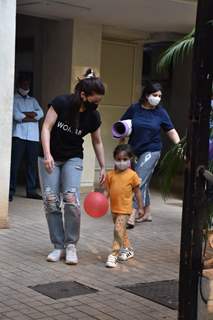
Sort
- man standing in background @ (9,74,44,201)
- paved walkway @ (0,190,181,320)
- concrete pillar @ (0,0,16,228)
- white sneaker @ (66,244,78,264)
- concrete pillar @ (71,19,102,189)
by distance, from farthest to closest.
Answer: concrete pillar @ (71,19,102,189) → man standing in background @ (9,74,44,201) → concrete pillar @ (0,0,16,228) → white sneaker @ (66,244,78,264) → paved walkway @ (0,190,181,320)

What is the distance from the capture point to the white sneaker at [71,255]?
19.5 feet

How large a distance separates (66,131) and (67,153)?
0.68ft

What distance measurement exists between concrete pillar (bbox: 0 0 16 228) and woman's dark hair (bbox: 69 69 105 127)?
4.61 ft

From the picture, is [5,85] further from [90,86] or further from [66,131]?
[90,86]

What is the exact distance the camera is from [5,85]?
7008 mm

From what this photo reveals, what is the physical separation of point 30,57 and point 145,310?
7.00 m

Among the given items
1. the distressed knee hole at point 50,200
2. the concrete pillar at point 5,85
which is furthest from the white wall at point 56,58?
the distressed knee hole at point 50,200

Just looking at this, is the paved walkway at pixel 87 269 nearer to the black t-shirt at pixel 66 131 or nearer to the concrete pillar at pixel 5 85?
the concrete pillar at pixel 5 85

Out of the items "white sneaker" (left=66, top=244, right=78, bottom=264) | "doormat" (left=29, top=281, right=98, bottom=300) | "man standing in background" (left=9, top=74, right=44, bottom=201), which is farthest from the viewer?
"man standing in background" (left=9, top=74, right=44, bottom=201)

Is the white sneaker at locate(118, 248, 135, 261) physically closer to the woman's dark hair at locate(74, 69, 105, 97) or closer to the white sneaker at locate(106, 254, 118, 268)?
the white sneaker at locate(106, 254, 118, 268)

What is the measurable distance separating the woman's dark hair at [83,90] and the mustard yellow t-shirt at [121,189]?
68 cm

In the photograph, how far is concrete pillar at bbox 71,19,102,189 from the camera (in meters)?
9.59

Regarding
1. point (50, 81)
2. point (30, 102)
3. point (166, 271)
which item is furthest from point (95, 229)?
point (50, 81)

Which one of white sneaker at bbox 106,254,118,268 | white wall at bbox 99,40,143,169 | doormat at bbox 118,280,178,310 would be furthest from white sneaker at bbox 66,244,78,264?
white wall at bbox 99,40,143,169
